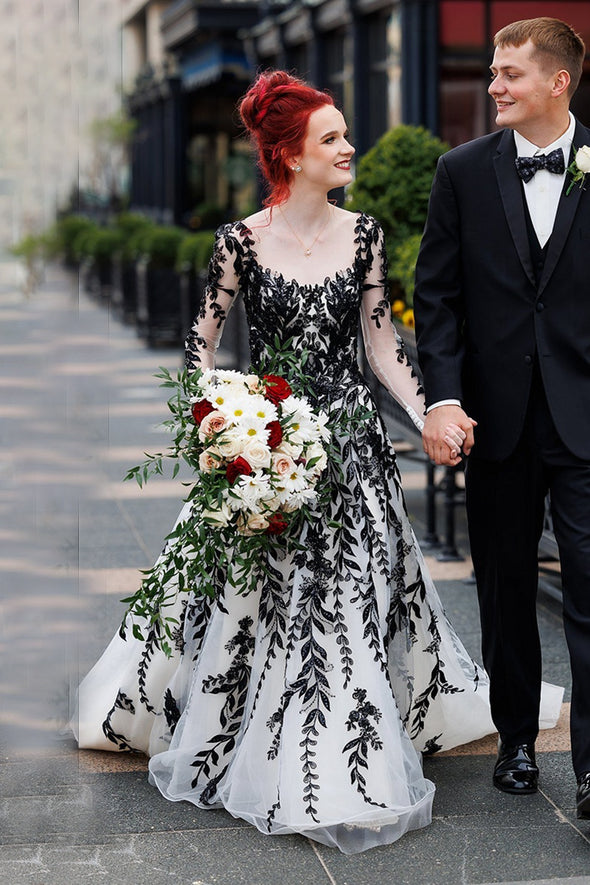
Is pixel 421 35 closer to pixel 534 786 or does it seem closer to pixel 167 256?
pixel 167 256

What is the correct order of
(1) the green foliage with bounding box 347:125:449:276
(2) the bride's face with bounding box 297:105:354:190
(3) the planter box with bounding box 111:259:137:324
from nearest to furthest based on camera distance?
(2) the bride's face with bounding box 297:105:354:190, (1) the green foliage with bounding box 347:125:449:276, (3) the planter box with bounding box 111:259:137:324

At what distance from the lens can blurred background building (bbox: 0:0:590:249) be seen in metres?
3.48

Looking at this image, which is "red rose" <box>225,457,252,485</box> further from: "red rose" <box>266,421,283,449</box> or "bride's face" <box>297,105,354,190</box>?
"bride's face" <box>297,105,354,190</box>

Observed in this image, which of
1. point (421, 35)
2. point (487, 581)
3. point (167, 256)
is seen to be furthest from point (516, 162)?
point (167, 256)

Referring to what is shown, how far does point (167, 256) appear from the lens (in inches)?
745

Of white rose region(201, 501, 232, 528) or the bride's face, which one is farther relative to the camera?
the bride's face

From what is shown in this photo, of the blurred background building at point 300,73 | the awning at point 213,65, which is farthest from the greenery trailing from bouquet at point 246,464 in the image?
the awning at point 213,65

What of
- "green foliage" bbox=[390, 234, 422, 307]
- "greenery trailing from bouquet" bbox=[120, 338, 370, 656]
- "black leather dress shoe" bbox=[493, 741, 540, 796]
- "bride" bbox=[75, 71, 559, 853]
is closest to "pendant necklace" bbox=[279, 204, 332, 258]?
"bride" bbox=[75, 71, 559, 853]

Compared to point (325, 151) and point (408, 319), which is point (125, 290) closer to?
point (408, 319)

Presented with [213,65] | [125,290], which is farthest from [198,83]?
[125,290]

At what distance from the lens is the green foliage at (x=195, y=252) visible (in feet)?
55.4

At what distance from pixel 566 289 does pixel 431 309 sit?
1.31 ft

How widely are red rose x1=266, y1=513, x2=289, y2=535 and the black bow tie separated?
Result: 3.94 ft

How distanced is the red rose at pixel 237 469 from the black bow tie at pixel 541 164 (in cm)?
116
